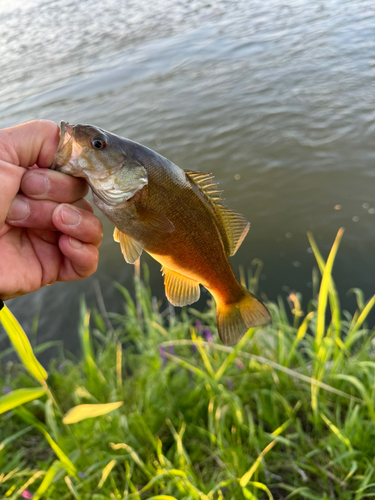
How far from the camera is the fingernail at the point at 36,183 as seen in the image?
173 cm

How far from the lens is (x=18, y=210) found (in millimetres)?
1799

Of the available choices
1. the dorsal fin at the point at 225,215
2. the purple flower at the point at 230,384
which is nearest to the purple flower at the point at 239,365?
the purple flower at the point at 230,384

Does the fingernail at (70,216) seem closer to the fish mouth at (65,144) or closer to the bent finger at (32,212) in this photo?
the bent finger at (32,212)

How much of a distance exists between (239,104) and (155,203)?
911 cm

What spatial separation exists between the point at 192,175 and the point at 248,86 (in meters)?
9.82

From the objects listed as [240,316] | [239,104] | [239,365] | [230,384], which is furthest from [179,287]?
[239,104]

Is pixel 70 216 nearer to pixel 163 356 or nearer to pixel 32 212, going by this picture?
pixel 32 212

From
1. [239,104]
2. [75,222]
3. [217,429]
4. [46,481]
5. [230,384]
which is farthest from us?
[239,104]

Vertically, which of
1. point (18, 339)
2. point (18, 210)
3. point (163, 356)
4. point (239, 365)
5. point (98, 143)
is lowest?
point (239, 365)

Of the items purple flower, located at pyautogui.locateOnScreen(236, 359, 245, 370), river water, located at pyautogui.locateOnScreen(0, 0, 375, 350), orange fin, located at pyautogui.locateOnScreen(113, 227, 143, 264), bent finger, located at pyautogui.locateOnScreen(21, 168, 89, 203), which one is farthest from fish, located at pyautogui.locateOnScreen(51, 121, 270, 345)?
river water, located at pyautogui.locateOnScreen(0, 0, 375, 350)

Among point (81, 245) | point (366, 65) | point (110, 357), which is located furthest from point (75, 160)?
point (366, 65)

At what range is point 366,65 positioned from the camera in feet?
32.4

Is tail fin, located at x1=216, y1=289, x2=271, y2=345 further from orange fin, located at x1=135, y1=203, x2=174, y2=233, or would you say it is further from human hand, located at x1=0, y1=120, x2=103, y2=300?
human hand, located at x1=0, y1=120, x2=103, y2=300

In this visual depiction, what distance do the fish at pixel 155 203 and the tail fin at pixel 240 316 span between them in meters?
0.01
